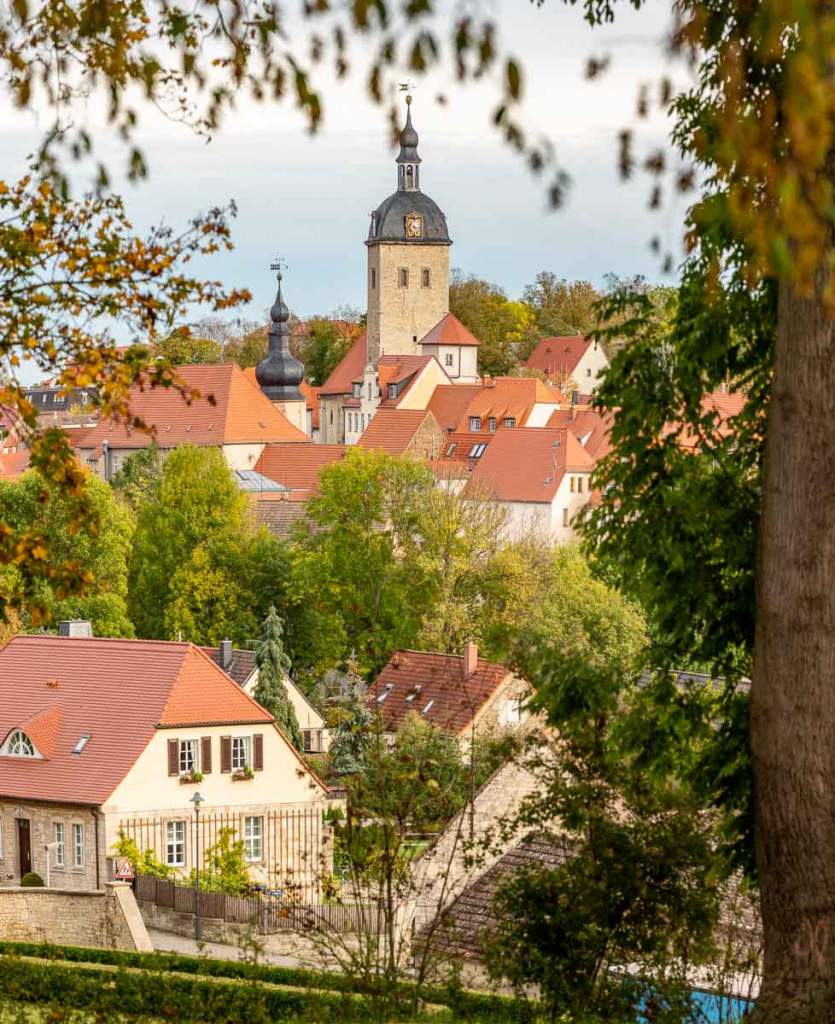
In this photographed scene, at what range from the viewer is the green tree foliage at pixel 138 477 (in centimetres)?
7650

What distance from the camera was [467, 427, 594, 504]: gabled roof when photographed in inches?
3246

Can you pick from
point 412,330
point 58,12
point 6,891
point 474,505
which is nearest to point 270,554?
point 474,505

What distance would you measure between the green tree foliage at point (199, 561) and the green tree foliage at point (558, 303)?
7320cm

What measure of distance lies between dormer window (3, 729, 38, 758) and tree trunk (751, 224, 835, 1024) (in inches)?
1057

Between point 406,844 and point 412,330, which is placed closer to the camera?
point 406,844

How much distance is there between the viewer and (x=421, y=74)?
234 inches

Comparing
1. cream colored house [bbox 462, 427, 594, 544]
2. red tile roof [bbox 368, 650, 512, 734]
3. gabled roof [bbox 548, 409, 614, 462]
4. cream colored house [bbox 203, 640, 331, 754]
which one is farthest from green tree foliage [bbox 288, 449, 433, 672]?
gabled roof [bbox 548, 409, 614, 462]

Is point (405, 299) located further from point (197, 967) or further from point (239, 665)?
point (197, 967)

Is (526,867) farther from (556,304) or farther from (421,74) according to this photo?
(556,304)

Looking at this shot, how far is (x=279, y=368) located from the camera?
115250mm

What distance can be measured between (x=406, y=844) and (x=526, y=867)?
2.63m

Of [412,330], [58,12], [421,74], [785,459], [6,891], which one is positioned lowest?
[6,891]

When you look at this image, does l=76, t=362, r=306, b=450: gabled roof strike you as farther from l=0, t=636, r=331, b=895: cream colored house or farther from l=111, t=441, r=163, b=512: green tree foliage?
l=0, t=636, r=331, b=895: cream colored house

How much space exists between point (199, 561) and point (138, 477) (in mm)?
24035
